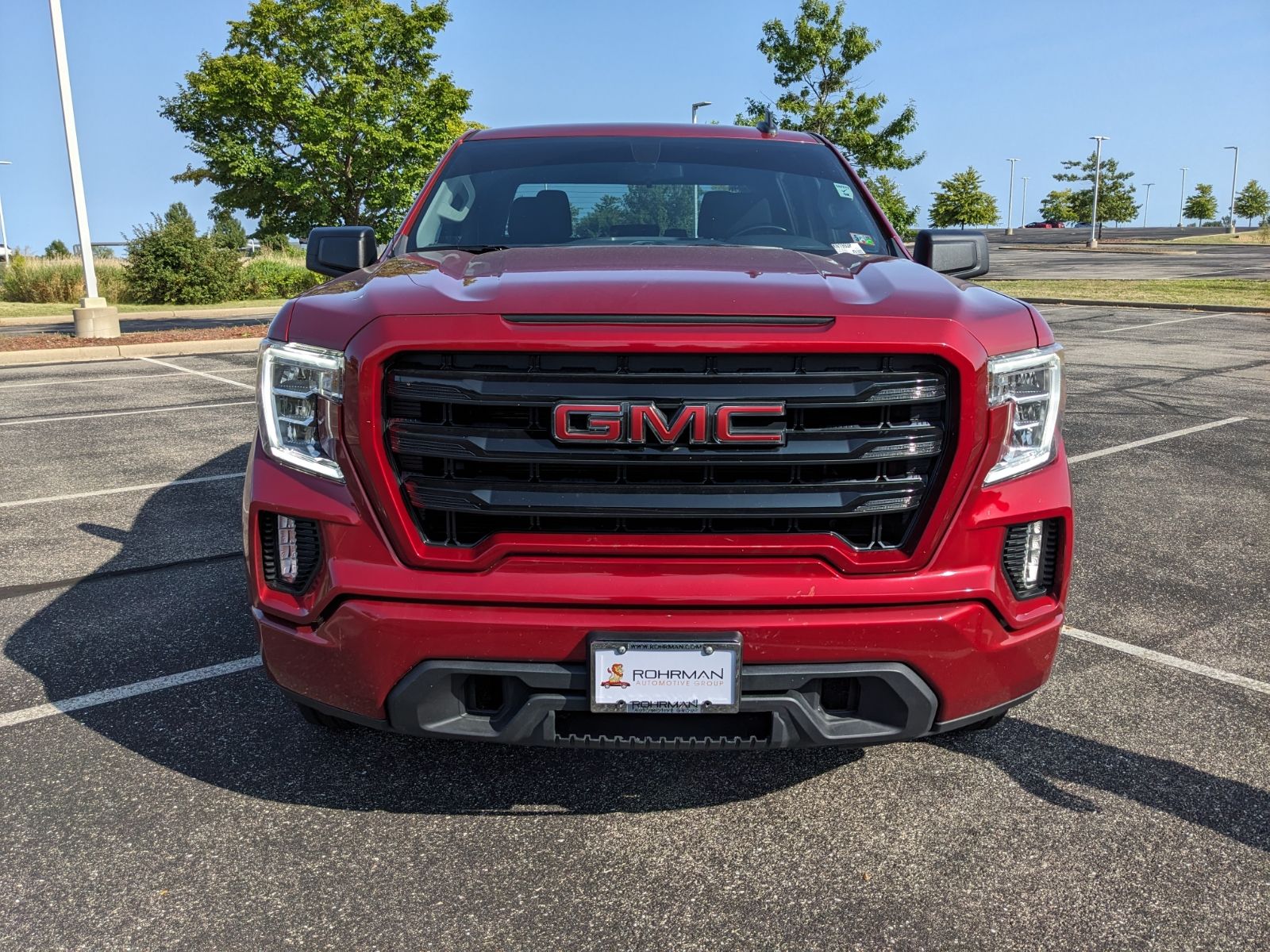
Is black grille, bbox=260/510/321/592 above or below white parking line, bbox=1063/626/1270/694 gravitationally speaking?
above

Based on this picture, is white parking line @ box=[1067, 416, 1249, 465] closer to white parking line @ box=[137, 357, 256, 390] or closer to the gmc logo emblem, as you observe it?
the gmc logo emblem

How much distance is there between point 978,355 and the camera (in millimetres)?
2479

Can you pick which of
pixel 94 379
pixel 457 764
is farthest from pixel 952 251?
pixel 94 379

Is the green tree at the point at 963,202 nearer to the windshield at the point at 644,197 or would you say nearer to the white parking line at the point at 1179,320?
the white parking line at the point at 1179,320

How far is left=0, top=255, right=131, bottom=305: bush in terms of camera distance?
82.9 feet

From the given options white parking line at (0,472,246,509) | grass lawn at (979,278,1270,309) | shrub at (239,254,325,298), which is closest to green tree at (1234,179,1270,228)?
grass lawn at (979,278,1270,309)

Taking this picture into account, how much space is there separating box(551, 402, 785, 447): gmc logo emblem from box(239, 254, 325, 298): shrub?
24062 mm

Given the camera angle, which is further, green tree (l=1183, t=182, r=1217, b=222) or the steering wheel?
green tree (l=1183, t=182, r=1217, b=222)

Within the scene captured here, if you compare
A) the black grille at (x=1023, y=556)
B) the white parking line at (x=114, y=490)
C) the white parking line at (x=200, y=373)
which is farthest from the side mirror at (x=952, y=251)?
the white parking line at (x=200, y=373)

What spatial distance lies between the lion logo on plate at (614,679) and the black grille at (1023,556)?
954 millimetres

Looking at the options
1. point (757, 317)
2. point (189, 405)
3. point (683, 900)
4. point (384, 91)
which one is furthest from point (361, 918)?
point (384, 91)

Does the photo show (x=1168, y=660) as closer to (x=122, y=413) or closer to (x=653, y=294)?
(x=653, y=294)

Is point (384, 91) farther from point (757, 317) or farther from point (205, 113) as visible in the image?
point (757, 317)

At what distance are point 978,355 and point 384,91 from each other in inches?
690
